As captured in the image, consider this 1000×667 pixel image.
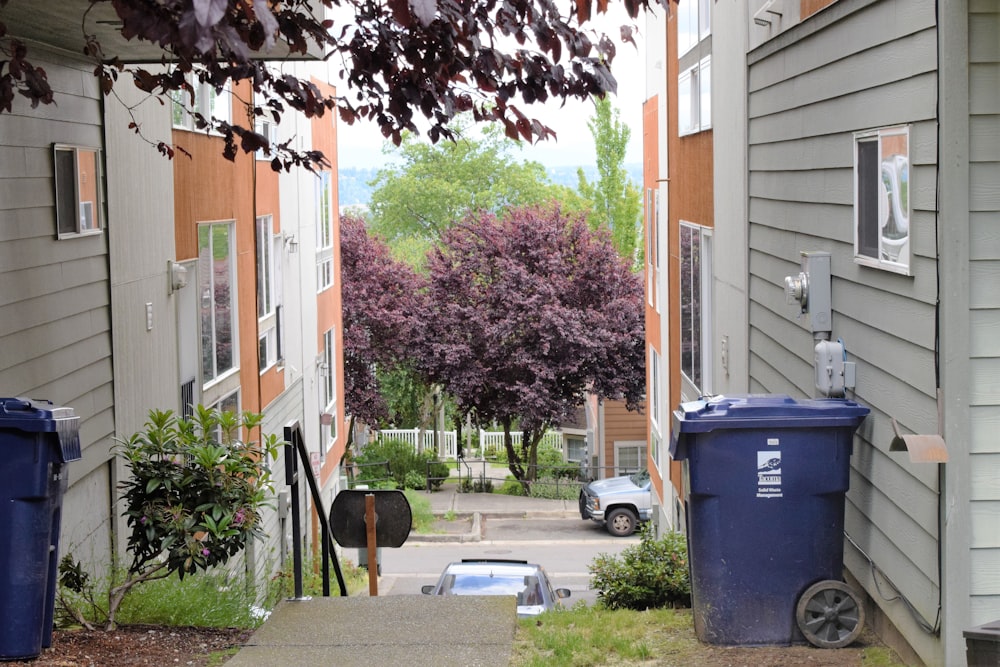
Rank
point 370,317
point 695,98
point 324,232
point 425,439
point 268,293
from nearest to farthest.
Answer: point 695,98 < point 268,293 < point 324,232 < point 370,317 < point 425,439

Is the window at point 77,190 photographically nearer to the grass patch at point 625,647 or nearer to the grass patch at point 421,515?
the grass patch at point 625,647

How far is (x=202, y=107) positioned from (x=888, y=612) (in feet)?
34.7

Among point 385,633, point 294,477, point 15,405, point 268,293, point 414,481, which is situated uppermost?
point 15,405

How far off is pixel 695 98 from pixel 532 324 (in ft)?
58.7

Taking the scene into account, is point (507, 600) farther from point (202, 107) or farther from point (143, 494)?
point (202, 107)

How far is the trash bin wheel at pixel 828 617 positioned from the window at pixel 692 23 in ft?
28.8

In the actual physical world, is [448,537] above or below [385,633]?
below

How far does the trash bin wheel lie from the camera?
615 centimetres

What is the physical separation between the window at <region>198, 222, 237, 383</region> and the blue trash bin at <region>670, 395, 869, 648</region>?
8.42 m

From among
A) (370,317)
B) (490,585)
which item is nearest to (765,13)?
(490,585)

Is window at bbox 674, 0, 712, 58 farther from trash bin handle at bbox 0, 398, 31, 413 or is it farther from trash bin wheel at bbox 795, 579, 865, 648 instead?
trash bin handle at bbox 0, 398, 31, 413

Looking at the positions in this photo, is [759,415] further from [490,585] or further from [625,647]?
[490,585]

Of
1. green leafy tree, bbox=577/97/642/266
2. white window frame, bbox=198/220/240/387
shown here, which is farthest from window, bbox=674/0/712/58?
green leafy tree, bbox=577/97/642/266

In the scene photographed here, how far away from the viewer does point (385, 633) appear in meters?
6.25
